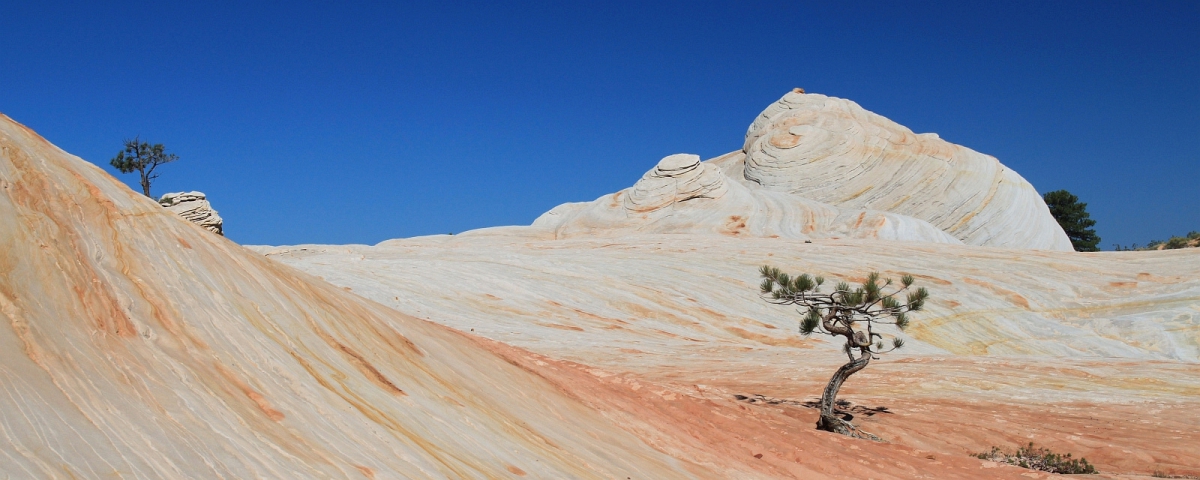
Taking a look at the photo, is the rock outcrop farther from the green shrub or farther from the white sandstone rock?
the white sandstone rock

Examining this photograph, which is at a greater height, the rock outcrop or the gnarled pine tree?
the rock outcrop

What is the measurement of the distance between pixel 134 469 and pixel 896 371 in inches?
681

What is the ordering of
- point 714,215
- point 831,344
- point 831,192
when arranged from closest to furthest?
1. point 831,344
2. point 714,215
3. point 831,192

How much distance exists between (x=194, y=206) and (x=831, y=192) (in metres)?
41.3

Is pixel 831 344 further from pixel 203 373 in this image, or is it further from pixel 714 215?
pixel 203 373

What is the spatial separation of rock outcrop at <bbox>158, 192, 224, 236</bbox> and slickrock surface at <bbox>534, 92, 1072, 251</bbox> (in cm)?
2339

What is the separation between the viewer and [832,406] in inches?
587

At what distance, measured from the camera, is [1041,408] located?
17.0 meters

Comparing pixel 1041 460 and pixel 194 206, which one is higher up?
pixel 194 206

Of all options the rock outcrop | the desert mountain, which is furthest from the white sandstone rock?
the rock outcrop

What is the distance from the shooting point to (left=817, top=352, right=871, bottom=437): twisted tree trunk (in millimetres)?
14219

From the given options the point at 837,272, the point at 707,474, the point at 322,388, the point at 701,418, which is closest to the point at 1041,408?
the point at 701,418

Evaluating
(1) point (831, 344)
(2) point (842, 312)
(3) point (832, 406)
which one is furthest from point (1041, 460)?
(1) point (831, 344)

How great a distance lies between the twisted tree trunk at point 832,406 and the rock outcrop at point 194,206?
2121 centimetres
